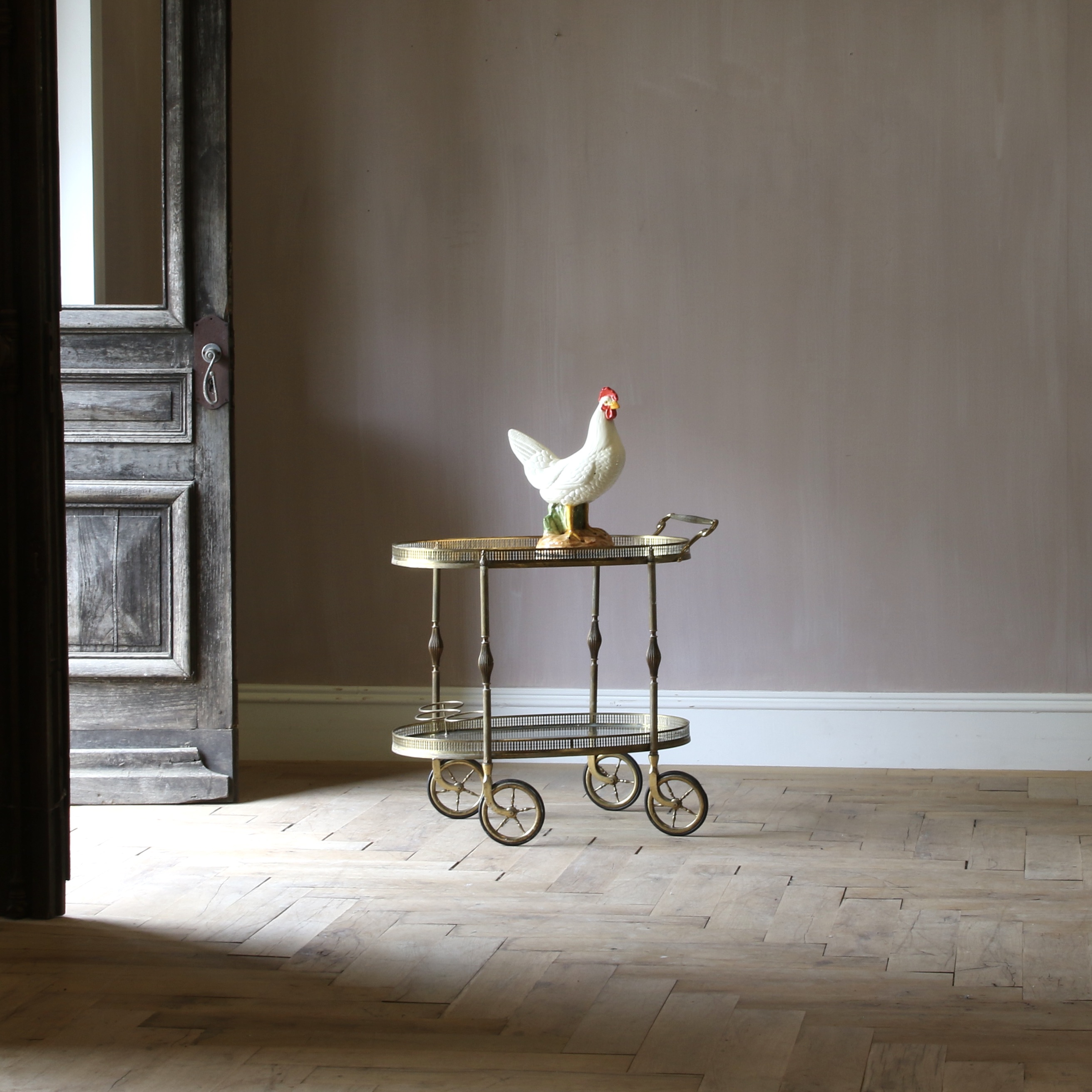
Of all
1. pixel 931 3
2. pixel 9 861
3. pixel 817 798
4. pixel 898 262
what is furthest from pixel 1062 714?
pixel 9 861

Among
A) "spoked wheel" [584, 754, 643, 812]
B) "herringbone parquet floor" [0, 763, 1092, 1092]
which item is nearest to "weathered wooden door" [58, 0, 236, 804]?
"herringbone parquet floor" [0, 763, 1092, 1092]

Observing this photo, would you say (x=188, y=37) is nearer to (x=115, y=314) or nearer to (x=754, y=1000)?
(x=115, y=314)

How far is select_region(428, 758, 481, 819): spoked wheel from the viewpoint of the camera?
129 inches

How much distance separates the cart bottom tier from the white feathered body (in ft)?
1.77

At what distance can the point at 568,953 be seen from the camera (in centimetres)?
228

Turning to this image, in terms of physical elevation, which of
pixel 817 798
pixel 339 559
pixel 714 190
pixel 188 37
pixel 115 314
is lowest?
pixel 817 798

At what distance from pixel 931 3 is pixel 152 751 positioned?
282 centimetres

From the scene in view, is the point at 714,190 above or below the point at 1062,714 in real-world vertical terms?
above

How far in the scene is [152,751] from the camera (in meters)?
3.54

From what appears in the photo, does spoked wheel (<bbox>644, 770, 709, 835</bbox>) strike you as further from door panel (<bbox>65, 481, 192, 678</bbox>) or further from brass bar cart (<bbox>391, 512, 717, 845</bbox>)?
door panel (<bbox>65, 481, 192, 678</bbox>)

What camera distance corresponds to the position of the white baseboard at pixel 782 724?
3.75 m

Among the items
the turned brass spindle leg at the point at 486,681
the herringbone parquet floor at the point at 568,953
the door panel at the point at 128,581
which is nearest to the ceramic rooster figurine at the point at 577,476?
the turned brass spindle leg at the point at 486,681

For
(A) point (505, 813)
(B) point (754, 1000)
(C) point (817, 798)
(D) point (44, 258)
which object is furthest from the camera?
(C) point (817, 798)

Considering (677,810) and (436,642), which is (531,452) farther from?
(677,810)
